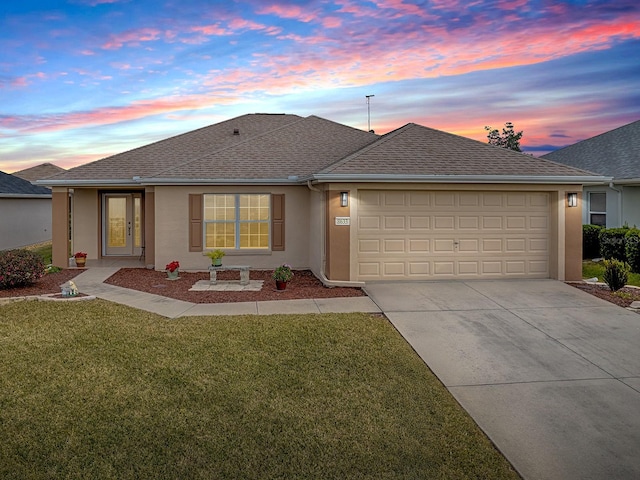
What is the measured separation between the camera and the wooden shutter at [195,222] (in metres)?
14.2

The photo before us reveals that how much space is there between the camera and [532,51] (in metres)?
13.6

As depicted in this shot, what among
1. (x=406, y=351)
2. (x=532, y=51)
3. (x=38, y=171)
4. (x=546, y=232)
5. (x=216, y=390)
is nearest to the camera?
(x=216, y=390)

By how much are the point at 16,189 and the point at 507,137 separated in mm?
31236

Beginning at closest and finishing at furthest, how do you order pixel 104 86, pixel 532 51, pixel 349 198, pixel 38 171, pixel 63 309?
pixel 63 309 < pixel 349 198 < pixel 532 51 < pixel 104 86 < pixel 38 171

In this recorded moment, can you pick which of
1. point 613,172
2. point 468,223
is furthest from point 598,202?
point 468,223

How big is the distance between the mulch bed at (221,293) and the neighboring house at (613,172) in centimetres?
886

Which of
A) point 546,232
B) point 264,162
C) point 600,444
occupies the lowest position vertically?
point 600,444

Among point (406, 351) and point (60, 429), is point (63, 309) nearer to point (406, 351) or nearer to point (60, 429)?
point (60, 429)

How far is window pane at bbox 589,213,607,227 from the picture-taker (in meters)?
17.7

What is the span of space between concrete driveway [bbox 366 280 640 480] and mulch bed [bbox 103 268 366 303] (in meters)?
1.28

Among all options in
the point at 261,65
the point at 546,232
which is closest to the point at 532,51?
the point at 546,232

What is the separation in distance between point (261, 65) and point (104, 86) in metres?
5.52

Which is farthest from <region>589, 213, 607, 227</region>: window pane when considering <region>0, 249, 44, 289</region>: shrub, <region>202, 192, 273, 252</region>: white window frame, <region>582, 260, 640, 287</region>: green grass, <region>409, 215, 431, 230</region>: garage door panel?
<region>0, 249, 44, 289</region>: shrub

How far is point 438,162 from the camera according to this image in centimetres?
1237
